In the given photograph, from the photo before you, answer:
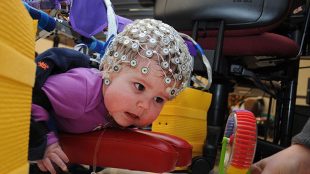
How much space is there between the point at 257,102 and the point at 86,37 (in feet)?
8.08

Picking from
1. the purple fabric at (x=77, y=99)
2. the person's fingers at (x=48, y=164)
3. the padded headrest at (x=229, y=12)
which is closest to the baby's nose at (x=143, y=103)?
the purple fabric at (x=77, y=99)

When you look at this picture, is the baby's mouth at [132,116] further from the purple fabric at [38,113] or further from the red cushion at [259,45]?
the red cushion at [259,45]

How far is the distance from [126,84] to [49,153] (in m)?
0.21

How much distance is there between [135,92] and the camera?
0.68 metres

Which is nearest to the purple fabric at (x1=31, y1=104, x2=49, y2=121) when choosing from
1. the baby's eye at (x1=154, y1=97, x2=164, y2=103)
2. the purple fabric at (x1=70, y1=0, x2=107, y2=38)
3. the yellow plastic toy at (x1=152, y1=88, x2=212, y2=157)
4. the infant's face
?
the infant's face

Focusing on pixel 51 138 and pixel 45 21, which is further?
pixel 45 21

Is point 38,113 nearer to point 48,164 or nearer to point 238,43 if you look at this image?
point 48,164

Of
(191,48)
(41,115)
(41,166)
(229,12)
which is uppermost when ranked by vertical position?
(229,12)

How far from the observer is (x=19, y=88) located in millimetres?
386

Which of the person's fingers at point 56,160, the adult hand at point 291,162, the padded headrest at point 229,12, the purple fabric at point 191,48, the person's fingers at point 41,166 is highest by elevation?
the padded headrest at point 229,12

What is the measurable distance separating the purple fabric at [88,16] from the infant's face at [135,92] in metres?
0.36

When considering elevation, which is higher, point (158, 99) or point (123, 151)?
point (158, 99)

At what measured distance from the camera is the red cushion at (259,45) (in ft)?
3.55

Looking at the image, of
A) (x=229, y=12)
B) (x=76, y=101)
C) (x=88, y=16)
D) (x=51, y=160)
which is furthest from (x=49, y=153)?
(x=229, y=12)
